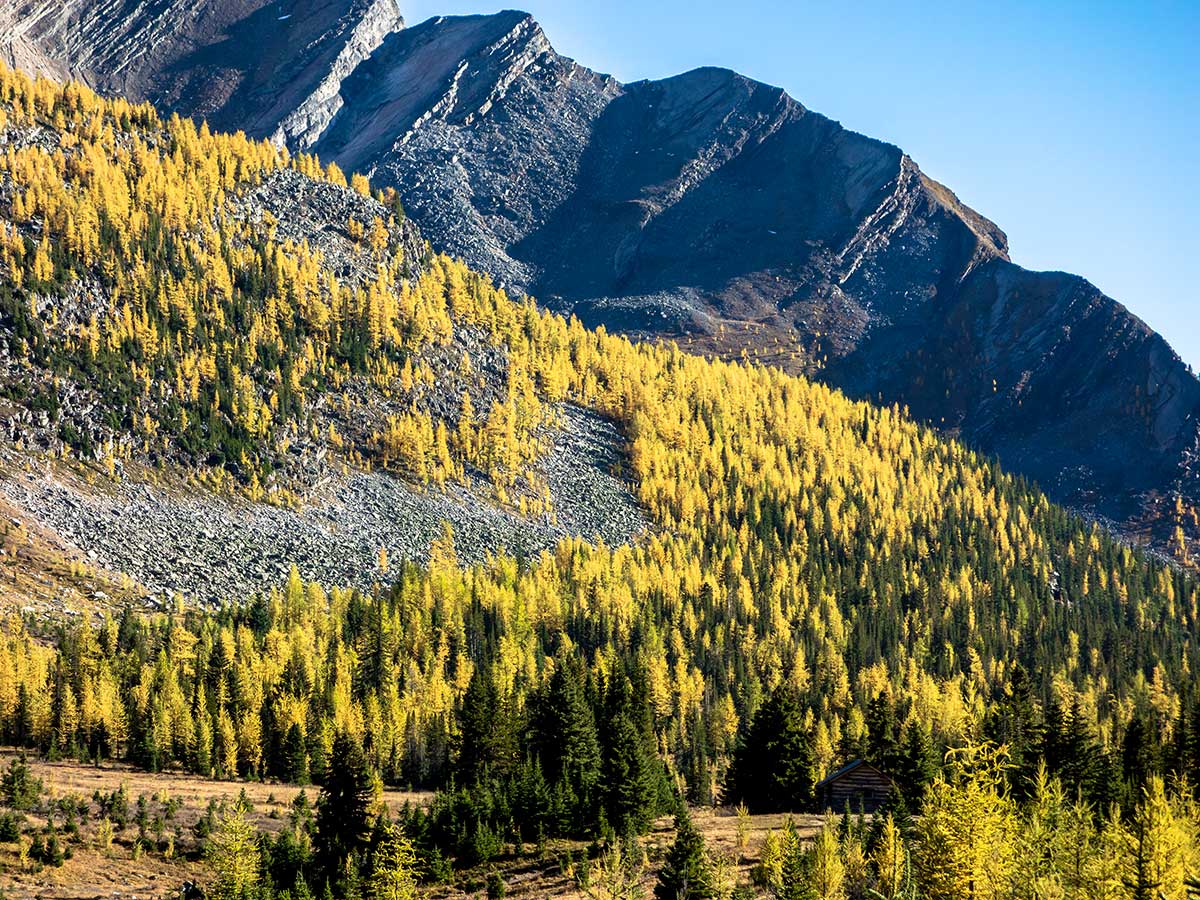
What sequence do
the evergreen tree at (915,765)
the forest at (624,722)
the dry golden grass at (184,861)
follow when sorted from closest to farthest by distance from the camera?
1. the forest at (624,722)
2. the dry golden grass at (184,861)
3. the evergreen tree at (915,765)

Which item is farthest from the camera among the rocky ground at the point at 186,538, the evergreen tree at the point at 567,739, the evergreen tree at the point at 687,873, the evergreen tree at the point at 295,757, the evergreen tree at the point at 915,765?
the rocky ground at the point at 186,538

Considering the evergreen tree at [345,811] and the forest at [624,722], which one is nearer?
the forest at [624,722]

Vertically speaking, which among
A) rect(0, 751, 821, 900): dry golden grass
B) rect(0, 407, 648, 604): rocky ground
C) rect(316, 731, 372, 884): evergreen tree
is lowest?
rect(0, 751, 821, 900): dry golden grass

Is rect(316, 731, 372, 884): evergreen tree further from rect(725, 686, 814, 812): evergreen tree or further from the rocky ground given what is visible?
the rocky ground

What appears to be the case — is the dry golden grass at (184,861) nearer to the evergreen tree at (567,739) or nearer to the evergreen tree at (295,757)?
the evergreen tree at (567,739)

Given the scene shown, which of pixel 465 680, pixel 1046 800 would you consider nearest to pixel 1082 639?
pixel 465 680

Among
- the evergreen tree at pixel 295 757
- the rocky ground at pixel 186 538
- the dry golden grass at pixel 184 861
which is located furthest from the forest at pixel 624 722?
the rocky ground at pixel 186 538

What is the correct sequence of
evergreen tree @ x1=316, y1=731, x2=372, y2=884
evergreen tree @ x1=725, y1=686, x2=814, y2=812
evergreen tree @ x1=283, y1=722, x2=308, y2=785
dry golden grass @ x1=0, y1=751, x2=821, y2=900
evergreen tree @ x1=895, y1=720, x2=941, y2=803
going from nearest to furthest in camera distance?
dry golden grass @ x1=0, y1=751, x2=821, y2=900 < evergreen tree @ x1=316, y1=731, x2=372, y2=884 < evergreen tree @ x1=895, y1=720, x2=941, y2=803 < evergreen tree @ x1=725, y1=686, x2=814, y2=812 < evergreen tree @ x1=283, y1=722, x2=308, y2=785

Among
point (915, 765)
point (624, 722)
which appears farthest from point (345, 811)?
point (915, 765)

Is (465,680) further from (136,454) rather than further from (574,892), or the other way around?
(136,454)

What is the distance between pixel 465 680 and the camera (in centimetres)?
13938

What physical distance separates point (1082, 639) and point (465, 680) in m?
112

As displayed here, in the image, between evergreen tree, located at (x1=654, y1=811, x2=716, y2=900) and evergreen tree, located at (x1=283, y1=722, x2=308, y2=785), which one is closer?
evergreen tree, located at (x1=654, y1=811, x2=716, y2=900)

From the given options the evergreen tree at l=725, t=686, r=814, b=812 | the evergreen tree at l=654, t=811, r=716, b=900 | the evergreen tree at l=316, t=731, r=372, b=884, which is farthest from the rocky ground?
the evergreen tree at l=654, t=811, r=716, b=900
